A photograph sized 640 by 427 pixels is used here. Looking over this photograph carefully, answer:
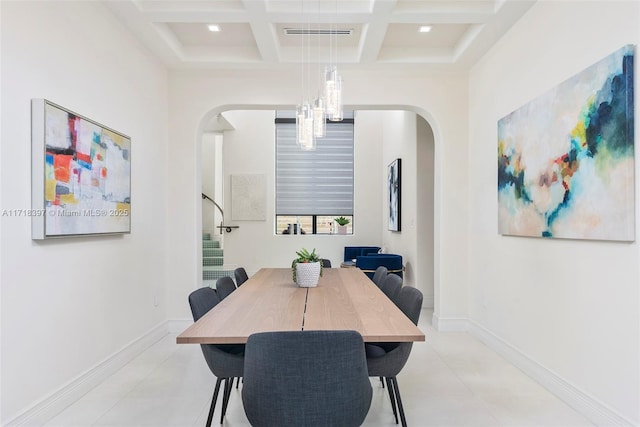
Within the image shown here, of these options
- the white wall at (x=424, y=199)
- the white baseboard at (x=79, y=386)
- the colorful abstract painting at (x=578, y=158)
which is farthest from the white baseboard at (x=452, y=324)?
the white baseboard at (x=79, y=386)

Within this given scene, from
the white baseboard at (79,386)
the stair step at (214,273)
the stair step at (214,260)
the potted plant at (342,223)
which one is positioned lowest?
the white baseboard at (79,386)

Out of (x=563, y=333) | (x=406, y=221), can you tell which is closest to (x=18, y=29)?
(x=563, y=333)

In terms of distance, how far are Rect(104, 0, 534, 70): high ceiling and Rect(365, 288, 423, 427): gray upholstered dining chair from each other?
2162mm

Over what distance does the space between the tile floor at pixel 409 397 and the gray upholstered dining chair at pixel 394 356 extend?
0.26m

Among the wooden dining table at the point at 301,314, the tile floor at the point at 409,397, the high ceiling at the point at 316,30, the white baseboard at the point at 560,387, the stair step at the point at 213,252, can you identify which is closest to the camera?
the wooden dining table at the point at 301,314

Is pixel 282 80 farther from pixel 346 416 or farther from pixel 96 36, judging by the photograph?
pixel 346 416

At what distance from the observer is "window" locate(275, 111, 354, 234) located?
24.8ft

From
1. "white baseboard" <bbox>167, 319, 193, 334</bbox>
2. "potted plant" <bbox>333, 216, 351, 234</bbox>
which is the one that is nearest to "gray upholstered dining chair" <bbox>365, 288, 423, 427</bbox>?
"white baseboard" <bbox>167, 319, 193, 334</bbox>

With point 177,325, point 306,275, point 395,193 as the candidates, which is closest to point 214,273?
point 177,325

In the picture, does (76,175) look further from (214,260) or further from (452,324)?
(214,260)

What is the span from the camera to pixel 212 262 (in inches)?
301

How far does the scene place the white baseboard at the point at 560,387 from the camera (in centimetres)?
227

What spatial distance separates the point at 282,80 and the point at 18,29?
261 centimetres

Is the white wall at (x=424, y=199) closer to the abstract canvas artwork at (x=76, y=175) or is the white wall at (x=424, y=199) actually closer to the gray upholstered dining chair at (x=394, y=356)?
the gray upholstered dining chair at (x=394, y=356)
